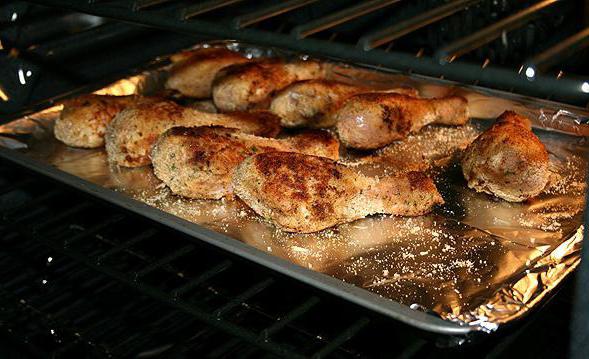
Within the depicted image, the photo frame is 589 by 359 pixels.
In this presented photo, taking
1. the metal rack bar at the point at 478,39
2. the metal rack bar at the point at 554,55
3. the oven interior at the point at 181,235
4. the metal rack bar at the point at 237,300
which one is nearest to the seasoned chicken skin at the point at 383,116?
the oven interior at the point at 181,235

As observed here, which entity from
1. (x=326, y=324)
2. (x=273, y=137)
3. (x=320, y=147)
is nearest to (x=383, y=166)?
(x=320, y=147)

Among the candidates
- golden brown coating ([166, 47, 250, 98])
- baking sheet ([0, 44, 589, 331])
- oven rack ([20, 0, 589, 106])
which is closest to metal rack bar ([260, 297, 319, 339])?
baking sheet ([0, 44, 589, 331])

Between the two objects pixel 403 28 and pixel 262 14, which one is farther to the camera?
pixel 262 14

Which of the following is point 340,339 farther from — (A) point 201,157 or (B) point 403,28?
(A) point 201,157

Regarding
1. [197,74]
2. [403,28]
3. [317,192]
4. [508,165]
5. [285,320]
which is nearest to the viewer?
[403,28]

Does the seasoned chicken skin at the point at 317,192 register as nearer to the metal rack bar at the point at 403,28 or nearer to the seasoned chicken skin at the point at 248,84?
the metal rack bar at the point at 403,28

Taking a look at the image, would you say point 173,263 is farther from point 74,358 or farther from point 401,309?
point 401,309

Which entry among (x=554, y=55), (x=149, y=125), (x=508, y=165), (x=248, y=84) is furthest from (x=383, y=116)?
(x=554, y=55)
